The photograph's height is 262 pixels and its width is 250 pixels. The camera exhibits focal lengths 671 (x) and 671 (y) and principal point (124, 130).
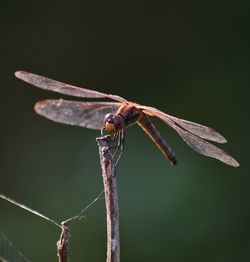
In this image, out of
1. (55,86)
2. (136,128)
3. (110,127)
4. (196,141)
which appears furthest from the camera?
(136,128)

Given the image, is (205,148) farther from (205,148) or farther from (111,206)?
(111,206)

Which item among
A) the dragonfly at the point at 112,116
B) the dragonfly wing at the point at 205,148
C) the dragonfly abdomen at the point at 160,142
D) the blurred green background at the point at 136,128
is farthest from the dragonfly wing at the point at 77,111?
the blurred green background at the point at 136,128

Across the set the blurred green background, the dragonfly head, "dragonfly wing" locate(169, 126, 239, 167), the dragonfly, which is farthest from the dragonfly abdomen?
the blurred green background

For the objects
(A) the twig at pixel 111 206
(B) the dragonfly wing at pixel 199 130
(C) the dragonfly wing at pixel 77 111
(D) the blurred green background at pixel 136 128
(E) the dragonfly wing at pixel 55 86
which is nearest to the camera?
(A) the twig at pixel 111 206

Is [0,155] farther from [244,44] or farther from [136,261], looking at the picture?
[244,44]

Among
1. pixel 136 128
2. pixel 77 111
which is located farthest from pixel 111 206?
pixel 136 128

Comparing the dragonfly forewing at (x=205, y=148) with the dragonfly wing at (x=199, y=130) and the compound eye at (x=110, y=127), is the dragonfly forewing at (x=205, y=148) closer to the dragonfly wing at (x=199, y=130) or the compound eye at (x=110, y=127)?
the dragonfly wing at (x=199, y=130)
